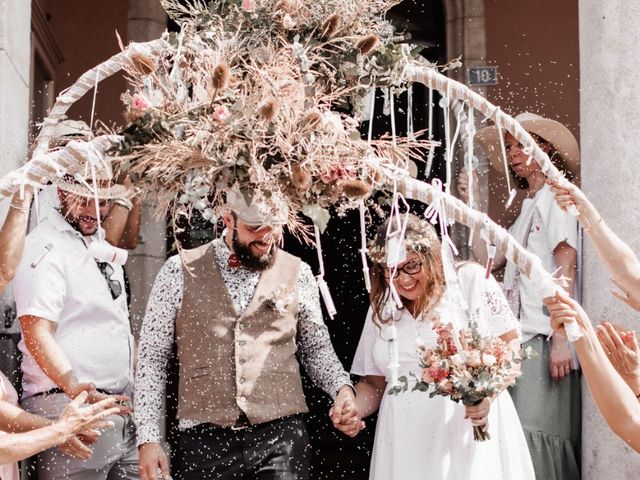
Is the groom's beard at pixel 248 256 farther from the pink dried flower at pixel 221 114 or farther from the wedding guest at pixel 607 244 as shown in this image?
the wedding guest at pixel 607 244

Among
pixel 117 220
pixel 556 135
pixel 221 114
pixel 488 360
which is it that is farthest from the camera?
pixel 556 135

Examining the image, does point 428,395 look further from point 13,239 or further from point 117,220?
point 117,220

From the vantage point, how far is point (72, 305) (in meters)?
5.23

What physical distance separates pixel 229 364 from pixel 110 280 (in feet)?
2.79

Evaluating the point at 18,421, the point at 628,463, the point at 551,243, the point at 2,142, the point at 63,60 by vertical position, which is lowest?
the point at 628,463

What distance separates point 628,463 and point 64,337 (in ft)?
8.82

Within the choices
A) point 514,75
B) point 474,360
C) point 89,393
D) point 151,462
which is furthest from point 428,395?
point 514,75

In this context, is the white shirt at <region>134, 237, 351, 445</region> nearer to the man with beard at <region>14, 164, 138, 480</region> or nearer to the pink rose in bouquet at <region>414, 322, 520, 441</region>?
the man with beard at <region>14, 164, 138, 480</region>

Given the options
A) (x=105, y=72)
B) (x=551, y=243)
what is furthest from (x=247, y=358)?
(x=551, y=243)

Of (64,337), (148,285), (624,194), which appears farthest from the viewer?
(148,285)

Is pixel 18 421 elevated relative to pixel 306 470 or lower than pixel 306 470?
elevated

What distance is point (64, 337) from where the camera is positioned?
205 inches

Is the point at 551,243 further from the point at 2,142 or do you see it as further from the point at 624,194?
the point at 2,142

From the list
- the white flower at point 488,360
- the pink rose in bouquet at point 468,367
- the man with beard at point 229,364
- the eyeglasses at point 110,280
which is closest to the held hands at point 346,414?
the man with beard at point 229,364
